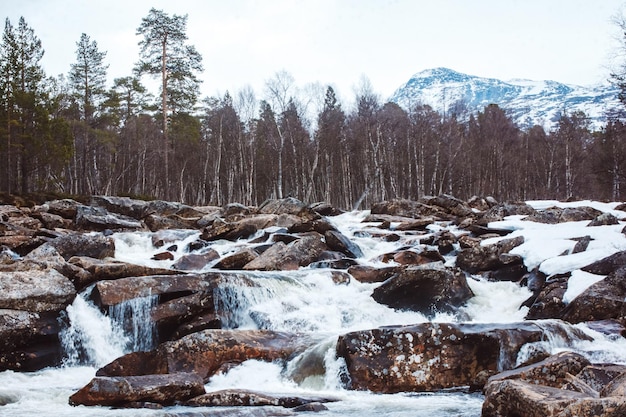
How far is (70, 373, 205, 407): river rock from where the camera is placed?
6289mm

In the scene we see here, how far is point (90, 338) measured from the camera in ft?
31.2

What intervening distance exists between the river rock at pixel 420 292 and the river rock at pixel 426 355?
11.3 feet

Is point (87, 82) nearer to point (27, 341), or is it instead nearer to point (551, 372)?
point (27, 341)

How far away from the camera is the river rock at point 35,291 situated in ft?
30.5

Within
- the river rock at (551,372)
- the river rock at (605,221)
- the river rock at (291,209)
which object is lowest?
the river rock at (551,372)

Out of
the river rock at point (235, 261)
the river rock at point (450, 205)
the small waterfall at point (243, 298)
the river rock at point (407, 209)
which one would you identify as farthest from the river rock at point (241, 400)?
the river rock at point (450, 205)

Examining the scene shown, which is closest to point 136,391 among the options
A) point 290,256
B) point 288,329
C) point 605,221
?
point 288,329

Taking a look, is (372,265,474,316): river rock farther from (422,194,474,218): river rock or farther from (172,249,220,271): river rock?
(422,194,474,218): river rock

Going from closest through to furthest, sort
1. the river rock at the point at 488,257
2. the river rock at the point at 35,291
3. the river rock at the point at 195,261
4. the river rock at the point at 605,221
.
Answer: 1. the river rock at the point at 35,291
2. the river rock at the point at 488,257
3. the river rock at the point at 195,261
4. the river rock at the point at 605,221

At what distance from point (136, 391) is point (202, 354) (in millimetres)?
1591

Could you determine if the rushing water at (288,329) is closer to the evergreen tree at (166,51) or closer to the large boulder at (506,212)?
the large boulder at (506,212)

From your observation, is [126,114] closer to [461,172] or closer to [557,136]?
[461,172]

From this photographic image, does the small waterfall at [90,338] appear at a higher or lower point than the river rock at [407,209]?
lower

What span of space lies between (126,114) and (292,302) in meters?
37.8
